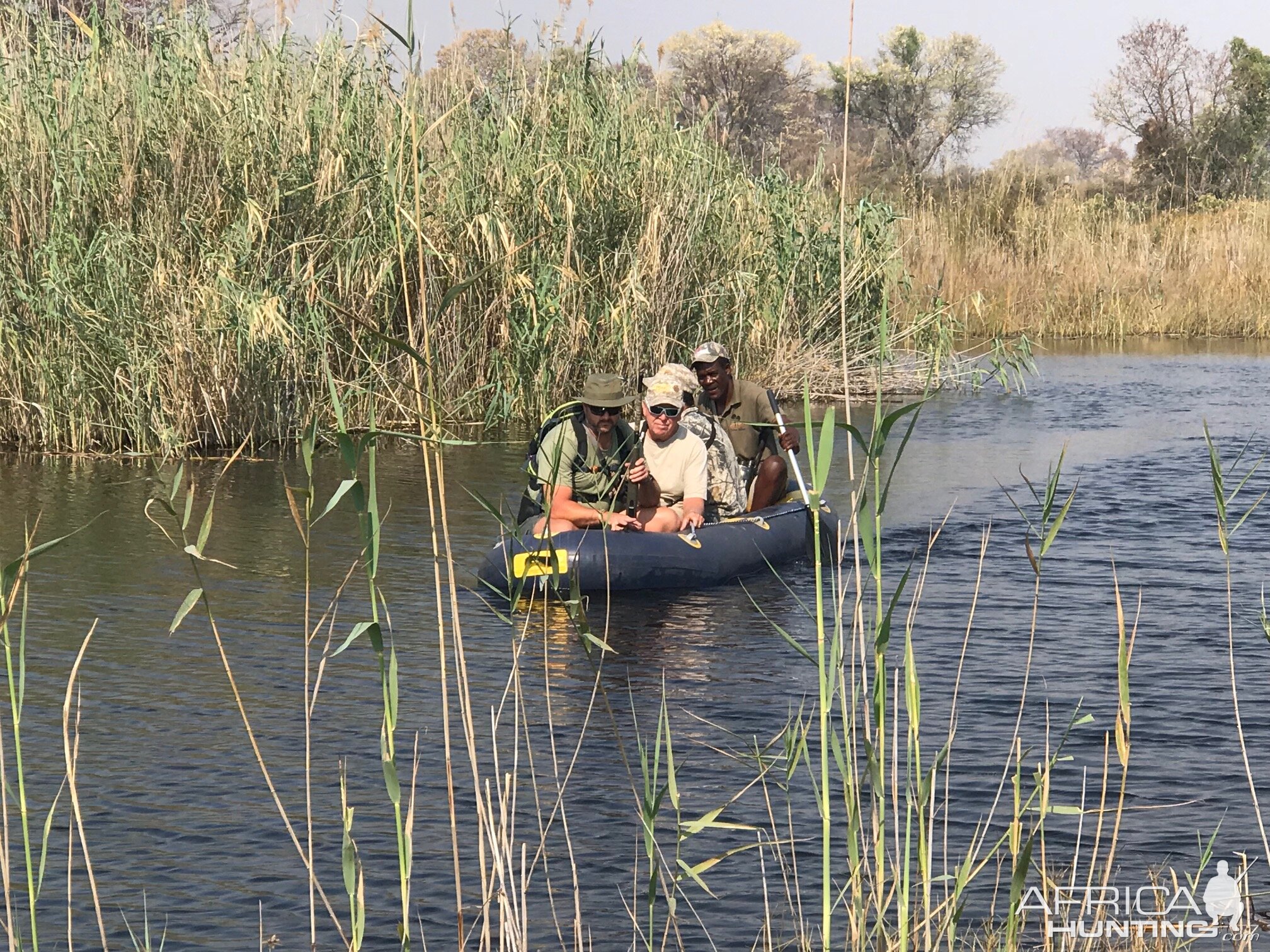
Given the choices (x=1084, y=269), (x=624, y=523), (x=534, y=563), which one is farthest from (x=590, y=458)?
(x=1084, y=269)

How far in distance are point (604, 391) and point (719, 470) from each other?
1661 millimetres

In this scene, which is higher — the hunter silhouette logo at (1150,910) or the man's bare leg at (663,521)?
the man's bare leg at (663,521)

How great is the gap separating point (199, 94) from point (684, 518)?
4.99 meters

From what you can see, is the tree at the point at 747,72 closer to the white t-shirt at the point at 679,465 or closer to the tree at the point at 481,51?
the tree at the point at 481,51

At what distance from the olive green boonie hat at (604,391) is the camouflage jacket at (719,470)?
1267 millimetres

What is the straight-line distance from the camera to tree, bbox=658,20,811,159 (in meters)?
46.1

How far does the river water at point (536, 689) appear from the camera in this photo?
4703 mm

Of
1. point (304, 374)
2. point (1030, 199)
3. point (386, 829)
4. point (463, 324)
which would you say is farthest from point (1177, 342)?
point (386, 829)

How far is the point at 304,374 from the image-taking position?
11.8 metres

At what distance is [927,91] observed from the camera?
55312mm

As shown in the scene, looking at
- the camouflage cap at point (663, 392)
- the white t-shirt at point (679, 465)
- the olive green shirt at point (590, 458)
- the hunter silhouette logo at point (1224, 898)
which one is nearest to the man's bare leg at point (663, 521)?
the white t-shirt at point (679, 465)

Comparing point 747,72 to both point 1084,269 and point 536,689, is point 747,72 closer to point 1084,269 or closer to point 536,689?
point 1084,269

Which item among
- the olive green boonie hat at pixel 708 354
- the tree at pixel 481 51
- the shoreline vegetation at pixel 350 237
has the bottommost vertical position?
the olive green boonie hat at pixel 708 354

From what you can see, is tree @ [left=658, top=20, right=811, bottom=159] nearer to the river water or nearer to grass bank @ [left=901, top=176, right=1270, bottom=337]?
grass bank @ [left=901, top=176, right=1270, bottom=337]
